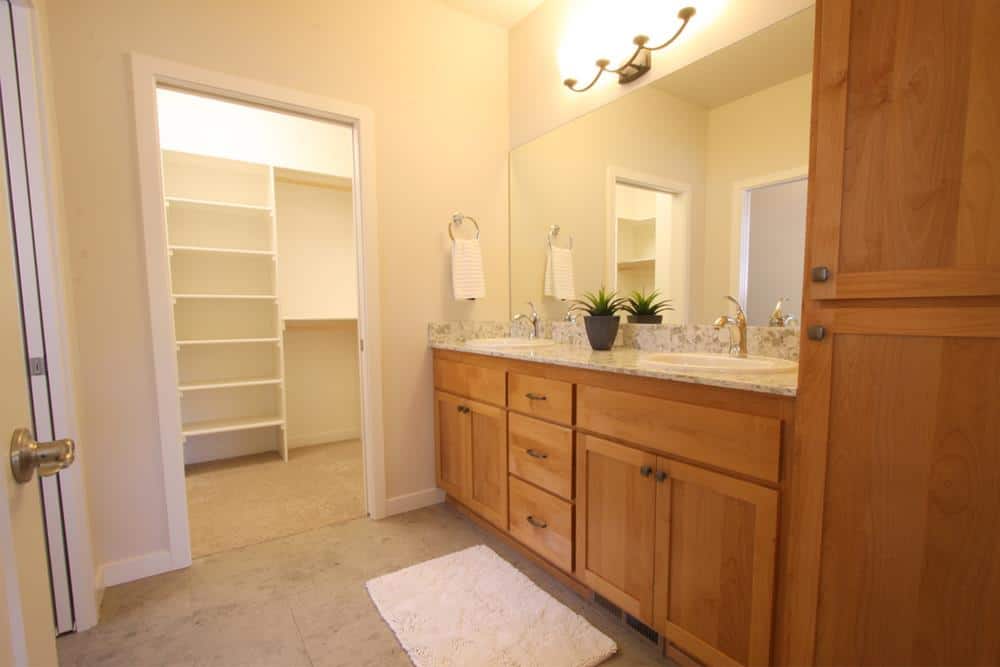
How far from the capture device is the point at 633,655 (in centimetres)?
133

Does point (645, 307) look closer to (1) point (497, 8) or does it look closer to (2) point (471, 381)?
(2) point (471, 381)


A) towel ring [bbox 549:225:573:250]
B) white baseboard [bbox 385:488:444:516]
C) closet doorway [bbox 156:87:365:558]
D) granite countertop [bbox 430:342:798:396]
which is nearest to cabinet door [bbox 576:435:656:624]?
granite countertop [bbox 430:342:798:396]

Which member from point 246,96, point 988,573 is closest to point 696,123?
point 988,573

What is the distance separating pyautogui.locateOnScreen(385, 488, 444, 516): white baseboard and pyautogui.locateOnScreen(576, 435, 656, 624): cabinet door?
1.10 m

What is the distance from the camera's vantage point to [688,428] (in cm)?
117

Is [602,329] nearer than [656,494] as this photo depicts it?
No

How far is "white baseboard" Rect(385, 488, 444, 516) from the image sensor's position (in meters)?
2.27

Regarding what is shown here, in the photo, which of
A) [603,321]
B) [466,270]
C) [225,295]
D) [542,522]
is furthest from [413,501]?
[225,295]

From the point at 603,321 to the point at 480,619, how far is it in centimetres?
120

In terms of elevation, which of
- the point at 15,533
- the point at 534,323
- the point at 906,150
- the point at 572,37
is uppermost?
the point at 572,37

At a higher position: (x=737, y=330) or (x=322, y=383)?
(x=737, y=330)

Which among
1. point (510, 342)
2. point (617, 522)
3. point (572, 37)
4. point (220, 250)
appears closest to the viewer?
point (617, 522)

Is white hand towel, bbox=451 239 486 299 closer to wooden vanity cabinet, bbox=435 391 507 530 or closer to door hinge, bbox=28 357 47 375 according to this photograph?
wooden vanity cabinet, bbox=435 391 507 530

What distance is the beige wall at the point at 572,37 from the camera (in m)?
1.49
